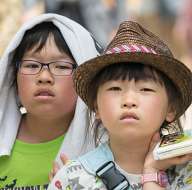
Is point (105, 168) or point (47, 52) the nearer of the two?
point (105, 168)

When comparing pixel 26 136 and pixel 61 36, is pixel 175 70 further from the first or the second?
pixel 26 136

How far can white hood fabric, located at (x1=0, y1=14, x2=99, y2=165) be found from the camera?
2.58 m

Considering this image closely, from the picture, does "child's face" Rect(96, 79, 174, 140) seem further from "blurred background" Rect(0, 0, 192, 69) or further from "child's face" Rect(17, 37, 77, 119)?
"blurred background" Rect(0, 0, 192, 69)

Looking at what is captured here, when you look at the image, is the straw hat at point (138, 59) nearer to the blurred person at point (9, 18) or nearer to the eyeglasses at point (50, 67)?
the eyeglasses at point (50, 67)

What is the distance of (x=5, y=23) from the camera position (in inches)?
221

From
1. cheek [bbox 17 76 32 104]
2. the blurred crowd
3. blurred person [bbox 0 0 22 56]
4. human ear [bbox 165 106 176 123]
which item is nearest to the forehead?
cheek [bbox 17 76 32 104]

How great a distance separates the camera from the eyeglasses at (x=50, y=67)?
8.38ft

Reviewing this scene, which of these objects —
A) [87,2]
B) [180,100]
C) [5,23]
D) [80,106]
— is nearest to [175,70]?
[180,100]

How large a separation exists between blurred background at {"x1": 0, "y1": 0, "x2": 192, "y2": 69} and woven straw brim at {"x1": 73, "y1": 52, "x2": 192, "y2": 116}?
370 cm

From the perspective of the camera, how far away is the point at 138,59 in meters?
2.11

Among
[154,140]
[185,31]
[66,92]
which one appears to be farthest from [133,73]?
[185,31]

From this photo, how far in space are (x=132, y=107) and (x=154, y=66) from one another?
168mm

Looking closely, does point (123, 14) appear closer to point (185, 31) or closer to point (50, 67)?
point (185, 31)

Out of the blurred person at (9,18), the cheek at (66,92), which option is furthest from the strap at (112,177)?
the blurred person at (9,18)
